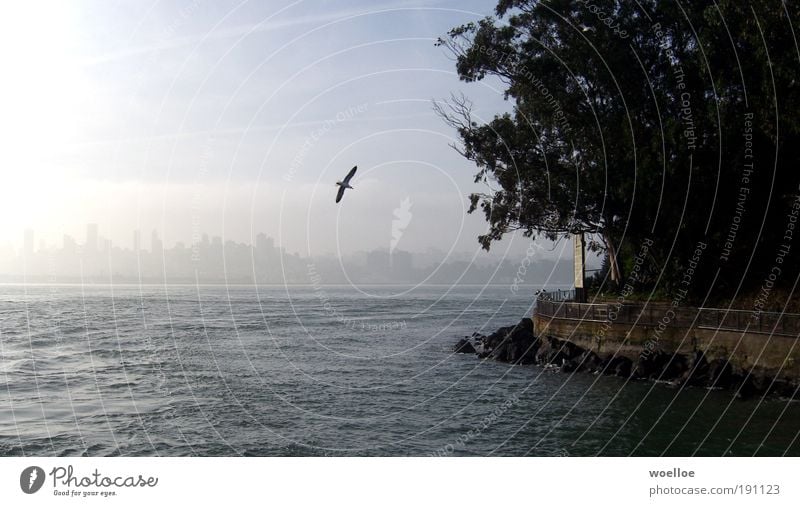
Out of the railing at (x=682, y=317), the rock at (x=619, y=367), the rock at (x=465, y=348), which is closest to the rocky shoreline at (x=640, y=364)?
the rock at (x=619, y=367)

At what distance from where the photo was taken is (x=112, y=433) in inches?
858

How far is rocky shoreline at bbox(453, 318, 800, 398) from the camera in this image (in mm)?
25516

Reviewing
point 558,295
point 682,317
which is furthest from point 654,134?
point 558,295

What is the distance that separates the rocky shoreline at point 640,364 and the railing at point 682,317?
1.49 m

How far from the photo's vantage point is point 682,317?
3038 cm

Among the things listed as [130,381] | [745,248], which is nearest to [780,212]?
[745,248]

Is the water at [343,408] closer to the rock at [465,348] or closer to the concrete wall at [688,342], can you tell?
the rock at [465,348]

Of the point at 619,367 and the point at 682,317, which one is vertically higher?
the point at 682,317

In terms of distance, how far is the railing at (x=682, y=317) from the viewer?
2578 centimetres

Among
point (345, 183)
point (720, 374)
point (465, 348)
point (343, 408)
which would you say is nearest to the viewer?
point (345, 183)

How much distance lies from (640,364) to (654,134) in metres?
10.6

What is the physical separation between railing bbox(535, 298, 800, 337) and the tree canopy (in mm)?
1588

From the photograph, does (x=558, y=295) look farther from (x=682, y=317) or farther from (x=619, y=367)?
(x=682, y=317)

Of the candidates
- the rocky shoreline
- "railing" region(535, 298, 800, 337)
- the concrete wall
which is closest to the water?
the rocky shoreline
